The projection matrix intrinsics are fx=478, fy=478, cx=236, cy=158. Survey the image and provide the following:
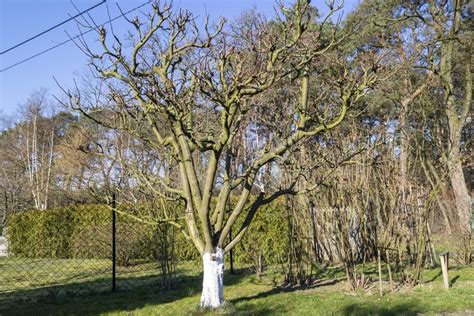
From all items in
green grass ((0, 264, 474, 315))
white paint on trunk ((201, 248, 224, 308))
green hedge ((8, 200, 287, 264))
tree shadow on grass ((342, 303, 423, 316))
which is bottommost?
tree shadow on grass ((342, 303, 423, 316))

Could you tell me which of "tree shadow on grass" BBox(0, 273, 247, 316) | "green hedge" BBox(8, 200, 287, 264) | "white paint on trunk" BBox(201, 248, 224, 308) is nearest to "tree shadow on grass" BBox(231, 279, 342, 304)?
"white paint on trunk" BBox(201, 248, 224, 308)

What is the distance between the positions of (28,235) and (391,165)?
11.8 metres

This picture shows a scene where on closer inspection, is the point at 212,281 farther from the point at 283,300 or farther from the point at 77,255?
A: the point at 77,255

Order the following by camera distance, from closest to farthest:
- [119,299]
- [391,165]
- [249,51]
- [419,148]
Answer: [249,51] → [119,299] → [391,165] → [419,148]

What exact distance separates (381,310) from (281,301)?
1173 mm

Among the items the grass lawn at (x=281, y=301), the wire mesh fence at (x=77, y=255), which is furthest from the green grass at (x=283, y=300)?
the wire mesh fence at (x=77, y=255)

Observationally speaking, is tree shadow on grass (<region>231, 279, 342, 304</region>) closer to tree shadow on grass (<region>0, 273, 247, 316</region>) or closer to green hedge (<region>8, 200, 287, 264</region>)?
tree shadow on grass (<region>0, 273, 247, 316</region>)

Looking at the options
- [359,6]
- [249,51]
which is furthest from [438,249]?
[359,6]

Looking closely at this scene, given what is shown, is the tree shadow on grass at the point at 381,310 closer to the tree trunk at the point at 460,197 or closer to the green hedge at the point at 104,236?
the tree trunk at the point at 460,197

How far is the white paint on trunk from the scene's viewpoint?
5113 mm

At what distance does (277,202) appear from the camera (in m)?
10.5

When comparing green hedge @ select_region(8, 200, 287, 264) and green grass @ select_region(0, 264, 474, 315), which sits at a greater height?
green hedge @ select_region(8, 200, 287, 264)

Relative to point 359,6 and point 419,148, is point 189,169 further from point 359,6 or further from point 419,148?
point 359,6

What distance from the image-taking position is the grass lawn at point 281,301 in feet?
17.2
